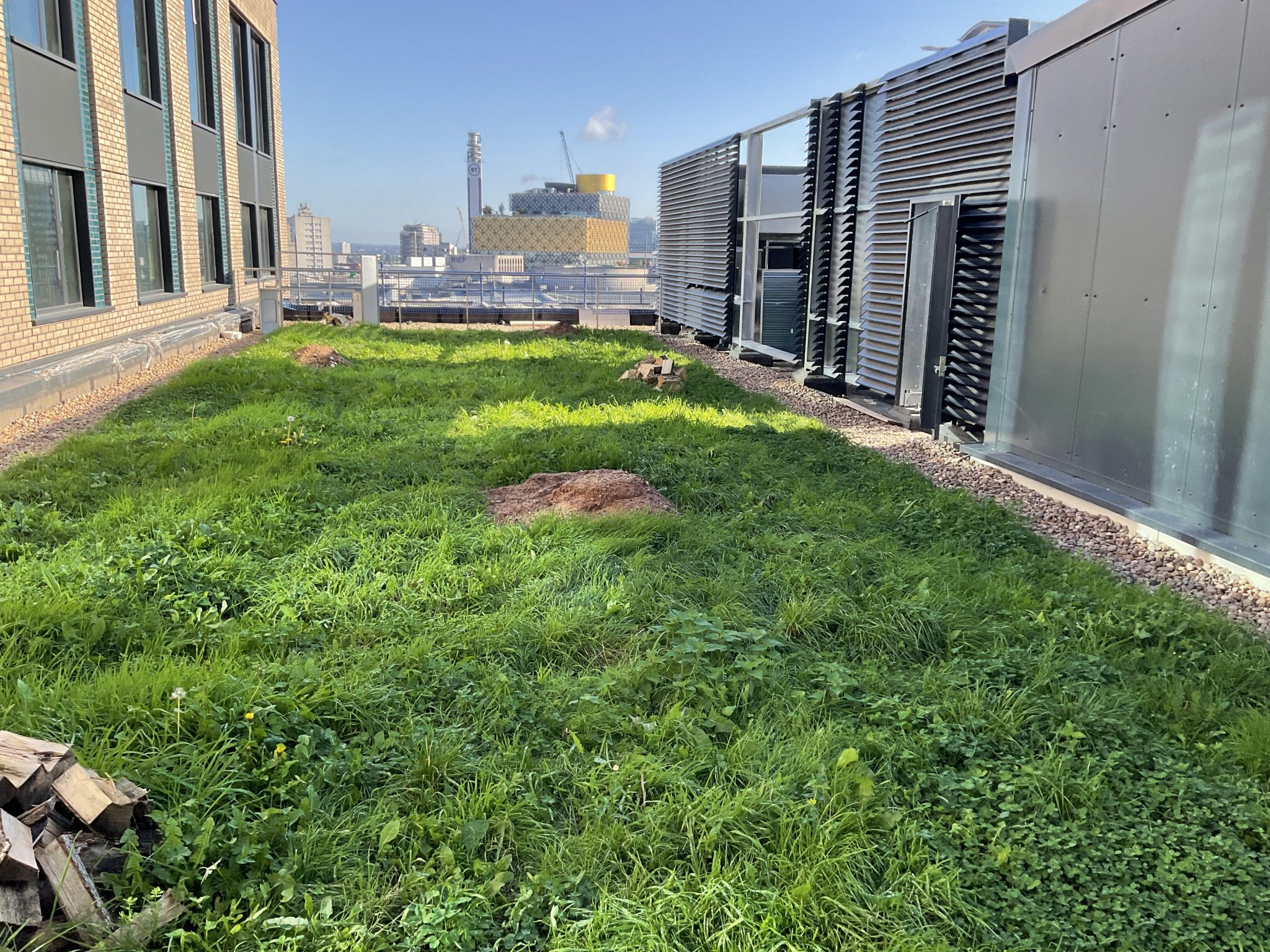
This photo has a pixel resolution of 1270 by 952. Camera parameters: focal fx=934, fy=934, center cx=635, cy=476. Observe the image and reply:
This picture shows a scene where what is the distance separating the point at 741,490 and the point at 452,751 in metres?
3.69

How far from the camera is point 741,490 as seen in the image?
21.1 ft

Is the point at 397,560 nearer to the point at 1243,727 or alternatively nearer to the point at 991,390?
the point at 1243,727

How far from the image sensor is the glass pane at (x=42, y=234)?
10.2 m

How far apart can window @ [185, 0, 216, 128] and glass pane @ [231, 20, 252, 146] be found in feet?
9.34

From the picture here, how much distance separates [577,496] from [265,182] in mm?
20917

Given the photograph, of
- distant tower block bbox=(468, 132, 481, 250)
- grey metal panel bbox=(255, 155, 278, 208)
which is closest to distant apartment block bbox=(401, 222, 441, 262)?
distant tower block bbox=(468, 132, 481, 250)

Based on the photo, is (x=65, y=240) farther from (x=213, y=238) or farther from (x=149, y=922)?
(x=149, y=922)

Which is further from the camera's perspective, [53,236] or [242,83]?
[242,83]

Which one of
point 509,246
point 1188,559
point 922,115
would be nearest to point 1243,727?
point 1188,559

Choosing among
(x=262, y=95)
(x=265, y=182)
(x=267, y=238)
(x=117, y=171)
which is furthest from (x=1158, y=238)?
(x=262, y=95)

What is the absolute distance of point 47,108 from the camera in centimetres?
1041

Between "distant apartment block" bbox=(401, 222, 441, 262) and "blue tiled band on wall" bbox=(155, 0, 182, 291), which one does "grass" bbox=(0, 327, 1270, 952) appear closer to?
"blue tiled band on wall" bbox=(155, 0, 182, 291)

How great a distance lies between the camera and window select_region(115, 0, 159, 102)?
1358 centimetres

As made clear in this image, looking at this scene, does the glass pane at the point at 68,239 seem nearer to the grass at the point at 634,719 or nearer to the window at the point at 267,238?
the grass at the point at 634,719
